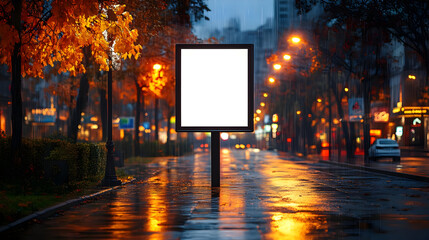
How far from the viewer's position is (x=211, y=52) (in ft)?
80.5

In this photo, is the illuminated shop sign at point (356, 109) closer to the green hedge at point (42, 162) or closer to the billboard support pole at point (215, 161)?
the billboard support pole at point (215, 161)

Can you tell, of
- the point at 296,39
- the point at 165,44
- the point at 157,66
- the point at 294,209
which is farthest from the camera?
the point at 296,39

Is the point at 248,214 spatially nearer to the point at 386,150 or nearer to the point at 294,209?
the point at 294,209

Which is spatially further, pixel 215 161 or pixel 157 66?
pixel 157 66

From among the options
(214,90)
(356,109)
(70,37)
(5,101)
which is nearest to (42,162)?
(70,37)

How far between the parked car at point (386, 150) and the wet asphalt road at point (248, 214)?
79.6ft

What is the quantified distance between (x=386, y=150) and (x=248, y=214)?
35.2 m

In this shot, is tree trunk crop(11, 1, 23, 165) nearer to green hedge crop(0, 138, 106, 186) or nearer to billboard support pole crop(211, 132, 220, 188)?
green hedge crop(0, 138, 106, 186)

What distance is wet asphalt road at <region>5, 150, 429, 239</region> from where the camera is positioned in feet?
40.9

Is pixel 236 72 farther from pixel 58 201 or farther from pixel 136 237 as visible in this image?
pixel 136 237

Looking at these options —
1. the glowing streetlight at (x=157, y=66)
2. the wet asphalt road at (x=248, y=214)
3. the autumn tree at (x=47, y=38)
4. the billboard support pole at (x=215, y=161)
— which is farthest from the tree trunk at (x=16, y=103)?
the glowing streetlight at (x=157, y=66)

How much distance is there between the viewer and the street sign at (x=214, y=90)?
968 inches

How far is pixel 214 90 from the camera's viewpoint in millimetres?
24766

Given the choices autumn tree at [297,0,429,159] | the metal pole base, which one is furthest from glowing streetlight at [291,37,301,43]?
the metal pole base
